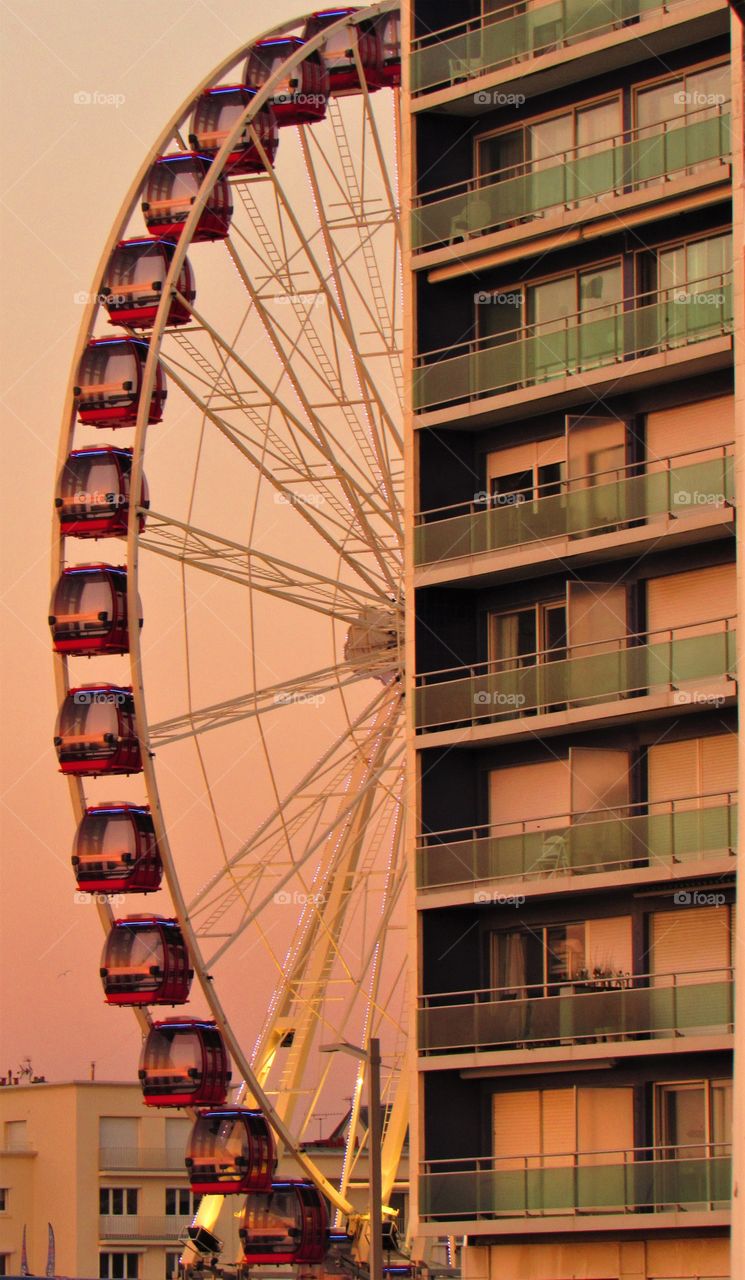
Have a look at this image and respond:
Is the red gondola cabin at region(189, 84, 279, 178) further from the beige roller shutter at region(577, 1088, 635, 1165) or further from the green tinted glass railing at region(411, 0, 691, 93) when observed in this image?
the beige roller shutter at region(577, 1088, 635, 1165)

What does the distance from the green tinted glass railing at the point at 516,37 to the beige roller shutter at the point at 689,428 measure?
7.99 metres

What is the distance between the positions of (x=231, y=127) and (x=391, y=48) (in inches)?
201

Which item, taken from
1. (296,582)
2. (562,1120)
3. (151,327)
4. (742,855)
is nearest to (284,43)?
(151,327)

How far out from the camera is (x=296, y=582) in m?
70.4

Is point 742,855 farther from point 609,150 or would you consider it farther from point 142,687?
point 142,687

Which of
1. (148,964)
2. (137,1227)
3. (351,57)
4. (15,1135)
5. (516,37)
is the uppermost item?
(351,57)

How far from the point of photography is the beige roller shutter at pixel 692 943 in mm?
54406

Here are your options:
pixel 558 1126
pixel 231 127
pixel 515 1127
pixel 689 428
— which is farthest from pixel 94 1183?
pixel 689 428

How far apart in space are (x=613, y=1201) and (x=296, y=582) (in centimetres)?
2113

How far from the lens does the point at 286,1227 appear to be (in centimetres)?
6862

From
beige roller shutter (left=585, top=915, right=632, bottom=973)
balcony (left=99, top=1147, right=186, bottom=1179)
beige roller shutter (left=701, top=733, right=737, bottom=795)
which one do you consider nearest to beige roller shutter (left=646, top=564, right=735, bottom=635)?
beige roller shutter (left=701, top=733, right=737, bottom=795)

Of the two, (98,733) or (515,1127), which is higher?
(98,733)

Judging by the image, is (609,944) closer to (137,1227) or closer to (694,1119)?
(694,1119)

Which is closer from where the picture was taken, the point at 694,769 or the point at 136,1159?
the point at 694,769
